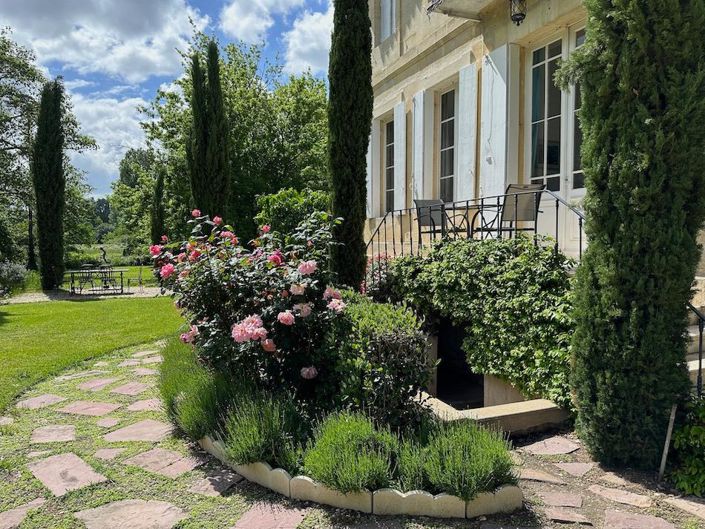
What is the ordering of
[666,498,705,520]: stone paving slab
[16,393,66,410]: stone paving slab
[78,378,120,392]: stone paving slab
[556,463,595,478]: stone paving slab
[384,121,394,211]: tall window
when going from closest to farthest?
1. [666,498,705,520]: stone paving slab
2. [556,463,595,478]: stone paving slab
3. [16,393,66,410]: stone paving slab
4. [78,378,120,392]: stone paving slab
5. [384,121,394,211]: tall window

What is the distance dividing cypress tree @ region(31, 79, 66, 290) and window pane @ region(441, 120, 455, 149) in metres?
12.8

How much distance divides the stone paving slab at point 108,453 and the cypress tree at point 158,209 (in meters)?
18.0

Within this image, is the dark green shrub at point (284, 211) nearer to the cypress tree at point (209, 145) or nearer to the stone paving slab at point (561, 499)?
the cypress tree at point (209, 145)

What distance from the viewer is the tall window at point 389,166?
10492 millimetres

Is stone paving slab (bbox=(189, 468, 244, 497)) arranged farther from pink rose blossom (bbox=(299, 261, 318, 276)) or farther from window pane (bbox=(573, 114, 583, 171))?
window pane (bbox=(573, 114, 583, 171))

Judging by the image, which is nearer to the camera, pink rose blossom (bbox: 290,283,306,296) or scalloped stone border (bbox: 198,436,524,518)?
scalloped stone border (bbox: 198,436,524,518)

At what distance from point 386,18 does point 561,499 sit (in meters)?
9.90

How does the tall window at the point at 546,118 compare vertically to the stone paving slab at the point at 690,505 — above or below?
above

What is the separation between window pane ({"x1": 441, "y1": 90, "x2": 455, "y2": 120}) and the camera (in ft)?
27.6

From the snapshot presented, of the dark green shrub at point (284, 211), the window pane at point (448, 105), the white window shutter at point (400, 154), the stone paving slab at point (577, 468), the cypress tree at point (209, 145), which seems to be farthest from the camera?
the cypress tree at point (209, 145)

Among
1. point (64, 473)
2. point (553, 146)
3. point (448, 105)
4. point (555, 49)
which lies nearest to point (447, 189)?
point (448, 105)

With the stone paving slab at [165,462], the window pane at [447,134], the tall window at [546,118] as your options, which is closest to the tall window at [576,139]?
the tall window at [546,118]

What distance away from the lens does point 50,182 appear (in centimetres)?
1538

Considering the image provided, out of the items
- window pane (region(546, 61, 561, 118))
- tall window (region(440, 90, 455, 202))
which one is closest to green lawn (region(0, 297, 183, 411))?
tall window (region(440, 90, 455, 202))
